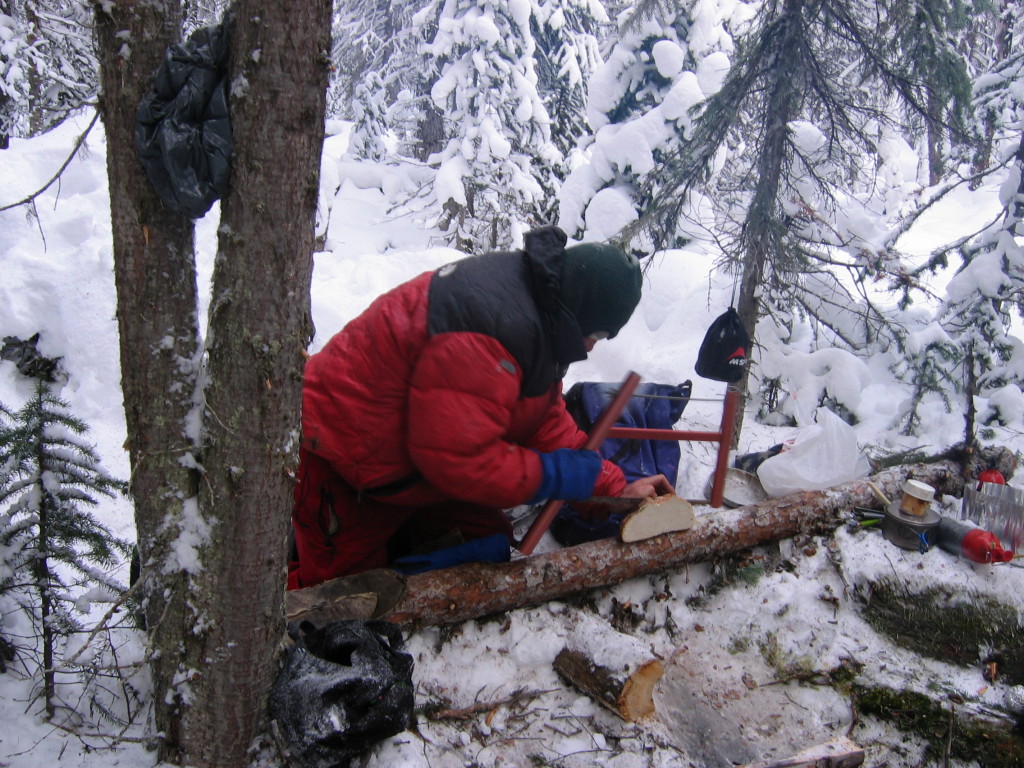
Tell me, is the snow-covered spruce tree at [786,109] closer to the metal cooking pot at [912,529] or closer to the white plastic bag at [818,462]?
the white plastic bag at [818,462]

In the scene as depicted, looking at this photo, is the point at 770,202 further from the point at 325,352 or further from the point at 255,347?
the point at 255,347

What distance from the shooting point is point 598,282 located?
2699 millimetres

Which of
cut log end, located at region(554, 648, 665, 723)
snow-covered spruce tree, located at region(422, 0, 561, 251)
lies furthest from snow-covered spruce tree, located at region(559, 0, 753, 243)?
cut log end, located at region(554, 648, 665, 723)

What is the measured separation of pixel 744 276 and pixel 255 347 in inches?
179

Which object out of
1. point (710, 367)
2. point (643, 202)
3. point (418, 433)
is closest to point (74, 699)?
point (418, 433)

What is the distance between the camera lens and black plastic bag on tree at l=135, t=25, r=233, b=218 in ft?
5.34

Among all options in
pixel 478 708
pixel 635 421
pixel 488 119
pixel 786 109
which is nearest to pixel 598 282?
pixel 478 708

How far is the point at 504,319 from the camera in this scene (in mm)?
2576

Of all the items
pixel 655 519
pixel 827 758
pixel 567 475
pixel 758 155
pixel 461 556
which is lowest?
pixel 827 758

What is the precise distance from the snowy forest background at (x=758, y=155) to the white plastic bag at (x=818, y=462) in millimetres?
1256

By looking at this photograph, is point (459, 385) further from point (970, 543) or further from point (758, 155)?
point (758, 155)

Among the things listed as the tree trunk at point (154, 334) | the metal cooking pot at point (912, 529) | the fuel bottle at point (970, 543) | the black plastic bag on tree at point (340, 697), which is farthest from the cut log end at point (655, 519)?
the tree trunk at point (154, 334)

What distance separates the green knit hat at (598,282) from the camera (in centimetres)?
270

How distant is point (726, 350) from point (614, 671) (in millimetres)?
2899
